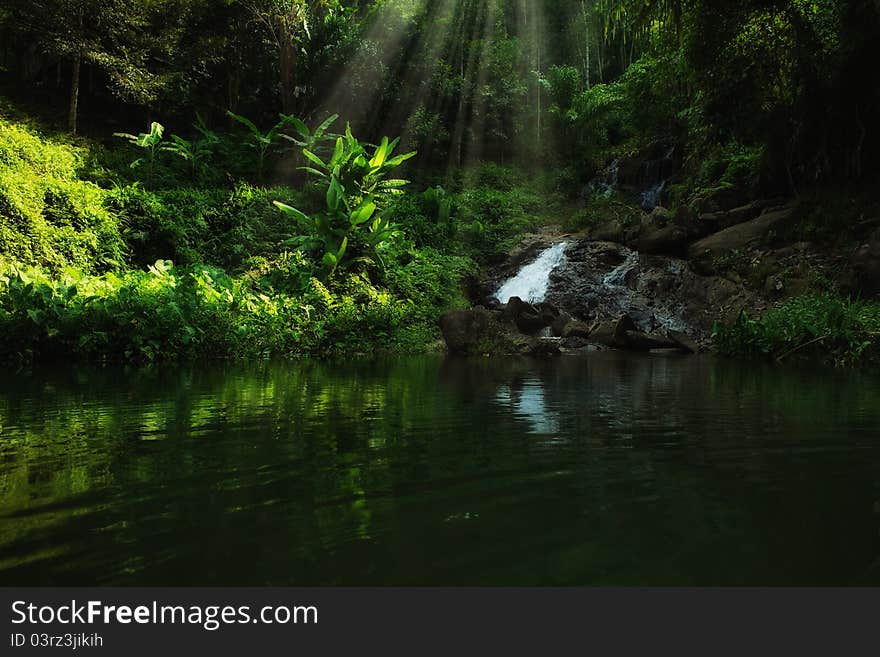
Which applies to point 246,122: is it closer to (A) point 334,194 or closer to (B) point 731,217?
(A) point 334,194

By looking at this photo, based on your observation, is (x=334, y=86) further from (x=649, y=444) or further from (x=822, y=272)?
(x=649, y=444)

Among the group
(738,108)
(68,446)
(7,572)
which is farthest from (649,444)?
(738,108)

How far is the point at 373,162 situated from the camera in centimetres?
1433

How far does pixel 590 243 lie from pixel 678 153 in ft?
22.3

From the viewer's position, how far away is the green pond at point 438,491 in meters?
1.51

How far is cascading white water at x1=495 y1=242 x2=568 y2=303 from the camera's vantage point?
1692cm

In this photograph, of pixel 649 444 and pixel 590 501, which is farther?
pixel 649 444

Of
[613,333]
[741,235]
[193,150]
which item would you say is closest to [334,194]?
[613,333]

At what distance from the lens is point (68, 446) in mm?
3041

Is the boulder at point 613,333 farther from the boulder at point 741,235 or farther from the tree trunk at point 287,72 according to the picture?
the tree trunk at point 287,72

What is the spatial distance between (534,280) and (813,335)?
8.51 metres

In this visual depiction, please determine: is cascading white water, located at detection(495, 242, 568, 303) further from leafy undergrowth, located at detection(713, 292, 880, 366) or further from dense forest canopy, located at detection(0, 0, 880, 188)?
leafy undergrowth, located at detection(713, 292, 880, 366)

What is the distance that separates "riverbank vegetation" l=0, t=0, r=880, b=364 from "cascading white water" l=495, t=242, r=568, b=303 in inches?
47.8

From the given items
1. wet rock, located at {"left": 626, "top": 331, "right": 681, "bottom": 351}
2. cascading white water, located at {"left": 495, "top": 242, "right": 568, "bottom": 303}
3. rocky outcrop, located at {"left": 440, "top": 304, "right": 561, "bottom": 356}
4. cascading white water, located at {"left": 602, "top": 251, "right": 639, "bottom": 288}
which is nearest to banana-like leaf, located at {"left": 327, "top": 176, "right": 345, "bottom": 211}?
rocky outcrop, located at {"left": 440, "top": 304, "right": 561, "bottom": 356}
